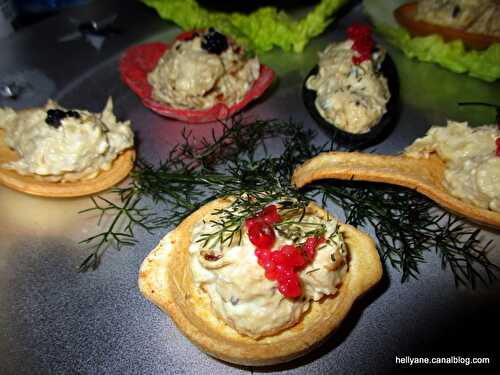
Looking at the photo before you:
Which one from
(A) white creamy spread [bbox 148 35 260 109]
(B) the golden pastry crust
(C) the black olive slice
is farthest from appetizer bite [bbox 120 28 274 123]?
(B) the golden pastry crust

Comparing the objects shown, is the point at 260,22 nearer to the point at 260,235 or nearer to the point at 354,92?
the point at 354,92

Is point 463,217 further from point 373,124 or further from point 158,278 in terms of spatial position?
point 158,278

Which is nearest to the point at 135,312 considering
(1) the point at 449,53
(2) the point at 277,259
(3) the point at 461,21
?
(2) the point at 277,259

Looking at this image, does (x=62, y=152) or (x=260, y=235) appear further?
(x=62, y=152)

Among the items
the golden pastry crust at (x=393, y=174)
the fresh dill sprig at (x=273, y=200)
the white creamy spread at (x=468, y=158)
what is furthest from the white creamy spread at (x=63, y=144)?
the white creamy spread at (x=468, y=158)

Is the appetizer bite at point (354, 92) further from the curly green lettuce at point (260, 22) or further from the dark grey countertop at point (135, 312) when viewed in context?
the curly green lettuce at point (260, 22)

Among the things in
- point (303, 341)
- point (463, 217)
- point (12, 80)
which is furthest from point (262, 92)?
point (12, 80)
